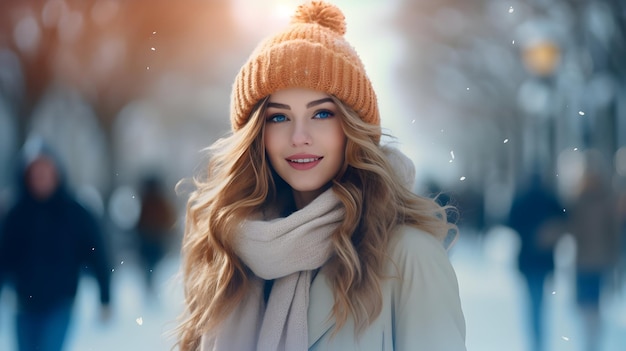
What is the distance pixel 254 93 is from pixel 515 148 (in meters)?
2.82

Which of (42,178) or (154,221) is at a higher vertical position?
(42,178)

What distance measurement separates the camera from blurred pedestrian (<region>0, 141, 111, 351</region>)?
2.59 m

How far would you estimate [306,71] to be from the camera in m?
1.32

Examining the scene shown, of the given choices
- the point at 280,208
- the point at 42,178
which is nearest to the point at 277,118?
the point at 280,208

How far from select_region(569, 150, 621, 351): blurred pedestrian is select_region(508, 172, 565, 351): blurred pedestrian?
0.12 m

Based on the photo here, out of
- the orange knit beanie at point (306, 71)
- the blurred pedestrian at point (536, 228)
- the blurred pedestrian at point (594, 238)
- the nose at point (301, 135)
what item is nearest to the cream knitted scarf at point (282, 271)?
the nose at point (301, 135)

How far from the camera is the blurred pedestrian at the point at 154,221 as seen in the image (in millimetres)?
3322

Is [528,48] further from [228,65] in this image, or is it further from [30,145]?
[30,145]

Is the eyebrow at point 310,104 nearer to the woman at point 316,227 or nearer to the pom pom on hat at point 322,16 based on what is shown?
the woman at point 316,227

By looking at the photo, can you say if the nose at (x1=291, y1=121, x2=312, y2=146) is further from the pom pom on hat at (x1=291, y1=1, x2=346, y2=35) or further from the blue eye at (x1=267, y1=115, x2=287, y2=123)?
the pom pom on hat at (x1=291, y1=1, x2=346, y2=35)

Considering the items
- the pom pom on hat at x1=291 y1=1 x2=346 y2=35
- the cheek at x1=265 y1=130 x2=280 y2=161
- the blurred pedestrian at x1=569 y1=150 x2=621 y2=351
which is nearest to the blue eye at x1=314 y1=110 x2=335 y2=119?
the cheek at x1=265 y1=130 x2=280 y2=161

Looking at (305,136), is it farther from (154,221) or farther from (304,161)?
(154,221)

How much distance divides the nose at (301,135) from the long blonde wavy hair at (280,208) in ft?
0.29

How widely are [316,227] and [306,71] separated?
1.19 feet
